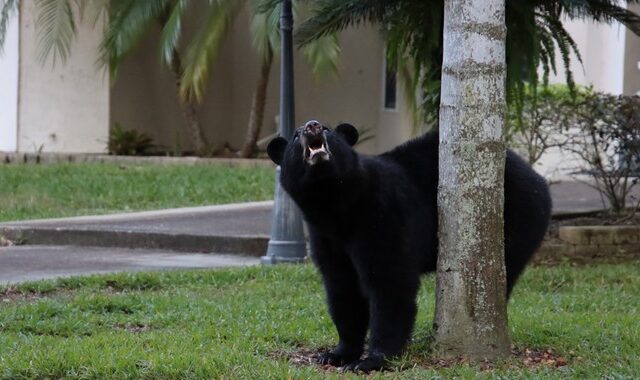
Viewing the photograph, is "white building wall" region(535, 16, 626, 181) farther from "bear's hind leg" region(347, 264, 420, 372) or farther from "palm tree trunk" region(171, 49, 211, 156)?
"bear's hind leg" region(347, 264, 420, 372)

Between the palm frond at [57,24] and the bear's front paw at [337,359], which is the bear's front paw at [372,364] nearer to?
the bear's front paw at [337,359]

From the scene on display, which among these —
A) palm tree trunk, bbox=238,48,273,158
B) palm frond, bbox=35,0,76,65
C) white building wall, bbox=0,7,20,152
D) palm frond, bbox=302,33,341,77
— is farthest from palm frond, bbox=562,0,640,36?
white building wall, bbox=0,7,20,152

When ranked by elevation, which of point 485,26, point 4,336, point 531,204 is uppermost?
point 485,26

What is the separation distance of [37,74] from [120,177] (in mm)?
4158

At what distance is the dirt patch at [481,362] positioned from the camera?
6.33 meters

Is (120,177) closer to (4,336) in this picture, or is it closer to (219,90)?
(219,90)

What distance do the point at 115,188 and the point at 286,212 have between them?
591 centimetres

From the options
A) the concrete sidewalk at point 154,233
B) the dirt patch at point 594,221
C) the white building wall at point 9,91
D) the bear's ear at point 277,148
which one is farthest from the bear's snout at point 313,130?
the white building wall at point 9,91

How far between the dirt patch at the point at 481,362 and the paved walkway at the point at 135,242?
13.4ft

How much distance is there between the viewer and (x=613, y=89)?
2067 centimetres

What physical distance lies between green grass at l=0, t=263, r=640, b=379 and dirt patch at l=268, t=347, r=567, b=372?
3 centimetres

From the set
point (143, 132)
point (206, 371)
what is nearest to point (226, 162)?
point (143, 132)

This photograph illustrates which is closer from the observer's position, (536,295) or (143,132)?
(536,295)

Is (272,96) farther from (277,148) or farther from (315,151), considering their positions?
(315,151)
